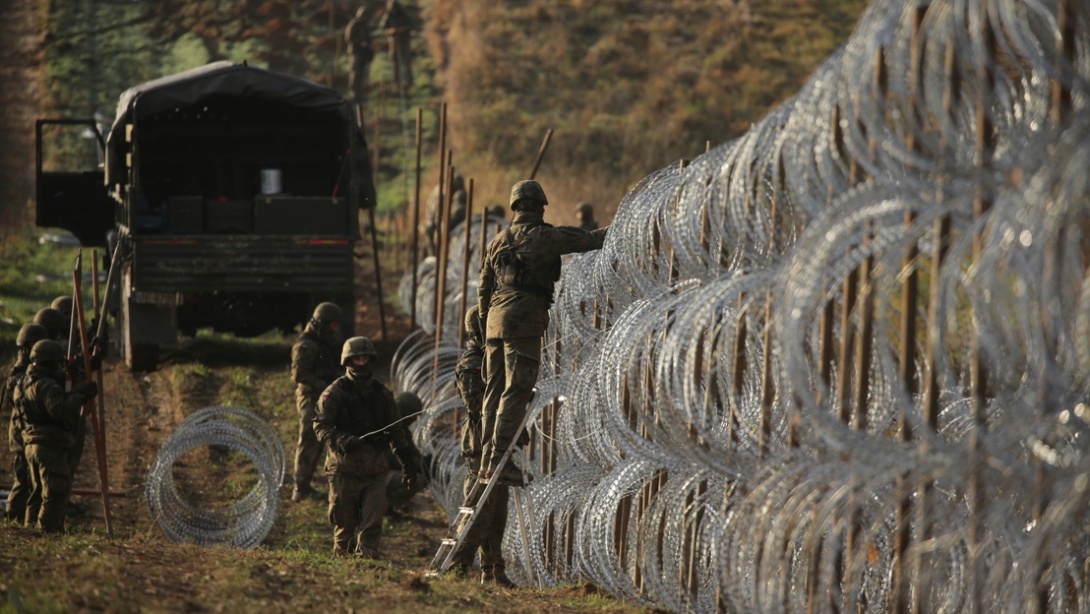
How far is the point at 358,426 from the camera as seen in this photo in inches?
331

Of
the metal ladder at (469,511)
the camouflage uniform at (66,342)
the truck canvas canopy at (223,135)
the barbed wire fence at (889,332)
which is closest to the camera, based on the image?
the barbed wire fence at (889,332)

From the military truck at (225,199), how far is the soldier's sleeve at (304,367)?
3.42m

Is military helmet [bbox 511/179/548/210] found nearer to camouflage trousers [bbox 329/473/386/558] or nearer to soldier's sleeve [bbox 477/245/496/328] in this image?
soldier's sleeve [bbox 477/245/496/328]

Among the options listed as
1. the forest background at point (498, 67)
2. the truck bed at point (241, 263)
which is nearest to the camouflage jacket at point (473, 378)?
the truck bed at point (241, 263)

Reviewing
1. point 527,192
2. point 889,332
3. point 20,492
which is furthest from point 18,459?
point 889,332

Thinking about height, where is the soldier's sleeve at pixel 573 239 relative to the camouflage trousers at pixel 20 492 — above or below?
above

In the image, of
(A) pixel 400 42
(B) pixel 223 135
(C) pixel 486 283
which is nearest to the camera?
(C) pixel 486 283

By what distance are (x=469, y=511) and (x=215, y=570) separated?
155cm

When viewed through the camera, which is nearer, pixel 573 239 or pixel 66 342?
pixel 573 239

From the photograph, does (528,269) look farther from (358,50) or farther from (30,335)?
(358,50)

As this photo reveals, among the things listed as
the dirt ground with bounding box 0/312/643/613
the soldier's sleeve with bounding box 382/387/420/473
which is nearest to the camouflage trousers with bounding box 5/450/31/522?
the dirt ground with bounding box 0/312/643/613

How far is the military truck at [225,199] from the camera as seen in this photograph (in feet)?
45.1

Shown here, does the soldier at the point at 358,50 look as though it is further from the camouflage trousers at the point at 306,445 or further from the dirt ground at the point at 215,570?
the camouflage trousers at the point at 306,445

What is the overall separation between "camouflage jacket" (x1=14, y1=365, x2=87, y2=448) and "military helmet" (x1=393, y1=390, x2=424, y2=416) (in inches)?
107
